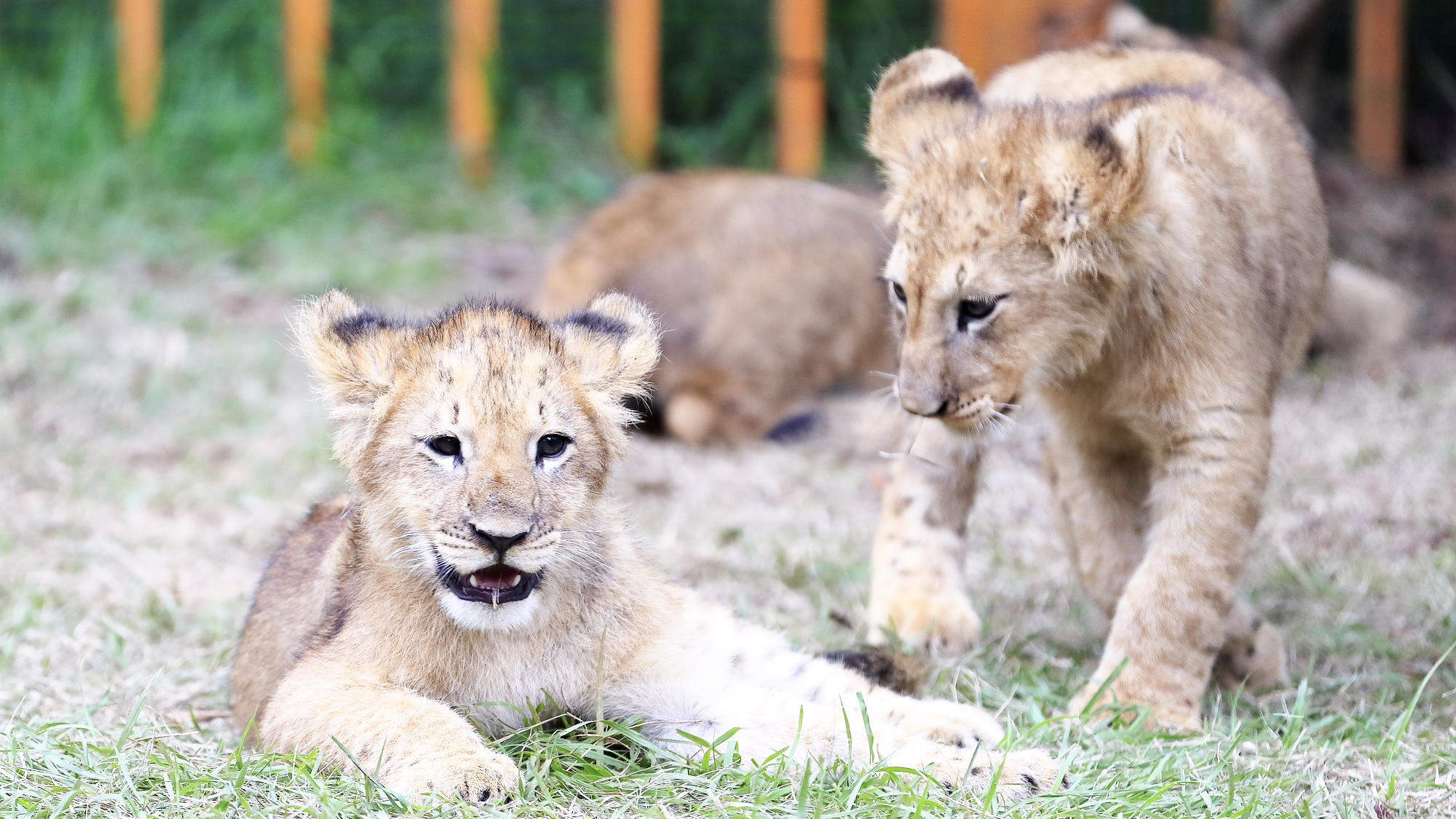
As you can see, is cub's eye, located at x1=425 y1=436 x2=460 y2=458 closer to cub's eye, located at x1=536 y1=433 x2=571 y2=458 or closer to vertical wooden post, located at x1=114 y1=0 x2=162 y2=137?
cub's eye, located at x1=536 y1=433 x2=571 y2=458

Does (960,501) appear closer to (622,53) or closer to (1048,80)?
(1048,80)

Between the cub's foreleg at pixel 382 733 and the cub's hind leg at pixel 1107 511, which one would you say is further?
the cub's hind leg at pixel 1107 511

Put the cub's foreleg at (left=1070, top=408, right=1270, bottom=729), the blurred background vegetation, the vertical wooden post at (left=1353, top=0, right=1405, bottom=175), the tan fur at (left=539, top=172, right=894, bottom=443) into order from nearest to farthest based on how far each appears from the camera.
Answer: the cub's foreleg at (left=1070, top=408, right=1270, bottom=729) < the tan fur at (left=539, top=172, right=894, bottom=443) < the blurred background vegetation < the vertical wooden post at (left=1353, top=0, right=1405, bottom=175)

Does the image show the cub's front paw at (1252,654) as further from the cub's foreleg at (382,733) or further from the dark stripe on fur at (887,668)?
the cub's foreleg at (382,733)

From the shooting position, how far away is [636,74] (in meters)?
9.04

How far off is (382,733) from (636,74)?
21.5ft

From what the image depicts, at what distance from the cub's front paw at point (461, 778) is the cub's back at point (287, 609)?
53 cm

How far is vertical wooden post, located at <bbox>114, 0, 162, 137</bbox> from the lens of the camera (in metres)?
8.84

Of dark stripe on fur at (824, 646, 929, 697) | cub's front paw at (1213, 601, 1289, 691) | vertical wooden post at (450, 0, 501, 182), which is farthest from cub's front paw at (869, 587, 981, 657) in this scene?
vertical wooden post at (450, 0, 501, 182)

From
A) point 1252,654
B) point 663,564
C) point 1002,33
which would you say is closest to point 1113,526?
point 1252,654

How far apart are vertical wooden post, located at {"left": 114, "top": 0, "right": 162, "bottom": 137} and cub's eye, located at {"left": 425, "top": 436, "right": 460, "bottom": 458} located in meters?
6.51

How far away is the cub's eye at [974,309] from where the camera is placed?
3590mm

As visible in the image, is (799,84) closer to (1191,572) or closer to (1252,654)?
(1252,654)

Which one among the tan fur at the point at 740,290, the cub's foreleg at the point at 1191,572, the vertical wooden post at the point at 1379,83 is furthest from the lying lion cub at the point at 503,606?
the vertical wooden post at the point at 1379,83
